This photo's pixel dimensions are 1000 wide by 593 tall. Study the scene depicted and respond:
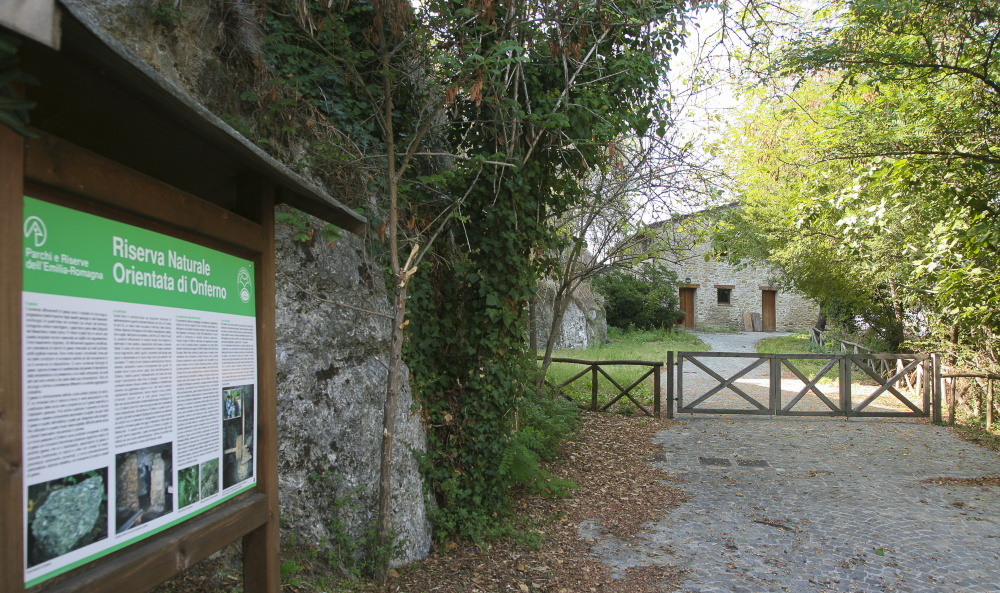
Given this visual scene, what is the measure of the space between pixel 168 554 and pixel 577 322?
19.2 metres

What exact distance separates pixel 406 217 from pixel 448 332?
3.59 ft

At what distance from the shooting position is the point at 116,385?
1468 millimetres

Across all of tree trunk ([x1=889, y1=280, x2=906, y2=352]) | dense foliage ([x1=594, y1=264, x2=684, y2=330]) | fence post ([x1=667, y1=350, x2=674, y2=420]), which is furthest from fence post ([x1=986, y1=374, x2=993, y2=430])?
dense foliage ([x1=594, y1=264, x2=684, y2=330])

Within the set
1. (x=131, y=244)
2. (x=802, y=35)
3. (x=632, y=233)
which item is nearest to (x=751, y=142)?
(x=632, y=233)

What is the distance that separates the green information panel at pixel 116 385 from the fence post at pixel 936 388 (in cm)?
1098

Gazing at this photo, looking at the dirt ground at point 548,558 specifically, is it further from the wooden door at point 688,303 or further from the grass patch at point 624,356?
the wooden door at point 688,303

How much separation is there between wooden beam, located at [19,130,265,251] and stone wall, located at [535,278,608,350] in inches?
628

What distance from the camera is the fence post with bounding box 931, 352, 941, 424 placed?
9.17m

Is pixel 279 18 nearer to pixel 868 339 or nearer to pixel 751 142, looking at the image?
pixel 751 142

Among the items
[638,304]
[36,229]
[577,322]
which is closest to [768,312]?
[638,304]

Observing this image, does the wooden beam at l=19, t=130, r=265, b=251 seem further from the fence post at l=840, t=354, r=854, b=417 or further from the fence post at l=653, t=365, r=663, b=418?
the fence post at l=840, t=354, r=854, b=417

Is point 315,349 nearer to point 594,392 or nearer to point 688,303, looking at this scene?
point 594,392

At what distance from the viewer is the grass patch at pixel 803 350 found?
Result: 46.2ft

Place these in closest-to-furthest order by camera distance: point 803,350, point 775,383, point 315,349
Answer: point 315,349, point 775,383, point 803,350
